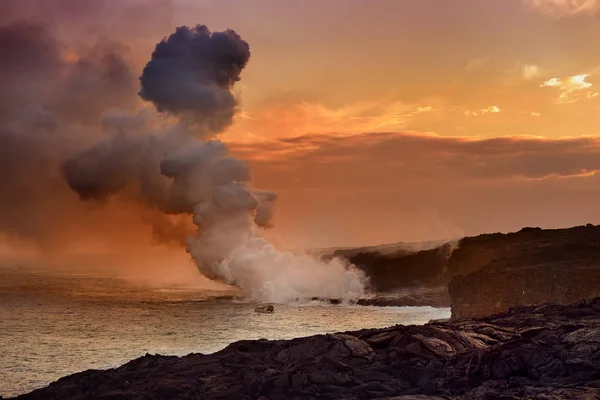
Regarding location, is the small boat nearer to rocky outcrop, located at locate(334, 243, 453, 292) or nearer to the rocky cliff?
rocky outcrop, located at locate(334, 243, 453, 292)

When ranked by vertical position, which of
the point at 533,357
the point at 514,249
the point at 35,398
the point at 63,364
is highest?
the point at 514,249

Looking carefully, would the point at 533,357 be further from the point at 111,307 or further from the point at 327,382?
the point at 111,307

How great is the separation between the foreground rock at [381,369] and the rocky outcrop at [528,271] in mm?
36886

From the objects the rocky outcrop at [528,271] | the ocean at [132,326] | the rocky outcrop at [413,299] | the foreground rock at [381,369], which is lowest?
the ocean at [132,326]

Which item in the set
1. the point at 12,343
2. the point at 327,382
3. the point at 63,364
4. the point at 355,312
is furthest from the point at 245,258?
the point at 327,382

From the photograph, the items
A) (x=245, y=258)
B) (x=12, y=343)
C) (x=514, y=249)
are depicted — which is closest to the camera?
(x=514, y=249)

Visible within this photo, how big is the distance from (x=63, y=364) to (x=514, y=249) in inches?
2389

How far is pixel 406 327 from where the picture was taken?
30500 mm

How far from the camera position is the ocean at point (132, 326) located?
76500 mm

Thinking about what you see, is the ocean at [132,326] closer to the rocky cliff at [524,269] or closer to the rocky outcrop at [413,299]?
the rocky outcrop at [413,299]

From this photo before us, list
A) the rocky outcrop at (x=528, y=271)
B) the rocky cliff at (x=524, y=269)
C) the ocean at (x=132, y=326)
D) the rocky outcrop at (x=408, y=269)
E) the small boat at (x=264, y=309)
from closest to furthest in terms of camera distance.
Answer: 1. the rocky outcrop at (x=528, y=271)
2. the rocky cliff at (x=524, y=269)
3. the ocean at (x=132, y=326)
4. the small boat at (x=264, y=309)
5. the rocky outcrop at (x=408, y=269)

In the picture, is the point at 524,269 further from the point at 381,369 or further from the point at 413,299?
the point at 413,299

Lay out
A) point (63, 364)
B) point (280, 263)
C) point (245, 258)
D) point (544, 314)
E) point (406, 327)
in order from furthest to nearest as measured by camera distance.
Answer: point (280, 263), point (245, 258), point (63, 364), point (544, 314), point (406, 327)

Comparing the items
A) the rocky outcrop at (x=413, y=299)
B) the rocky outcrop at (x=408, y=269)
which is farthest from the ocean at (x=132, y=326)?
the rocky outcrop at (x=408, y=269)
